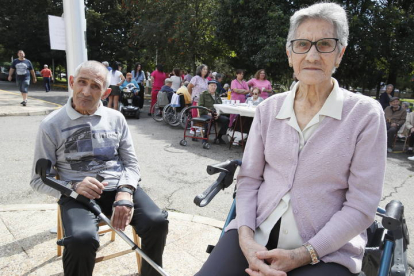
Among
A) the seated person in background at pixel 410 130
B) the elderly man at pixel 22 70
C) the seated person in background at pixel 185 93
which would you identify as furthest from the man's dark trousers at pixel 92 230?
the elderly man at pixel 22 70

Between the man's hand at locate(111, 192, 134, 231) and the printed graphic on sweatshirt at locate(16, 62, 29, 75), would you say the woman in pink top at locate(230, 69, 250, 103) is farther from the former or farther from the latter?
the printed graphic on sweatshirt at locate(16, 62, 29, 75)

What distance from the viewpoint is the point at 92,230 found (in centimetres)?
188

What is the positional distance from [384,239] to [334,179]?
0.39 m

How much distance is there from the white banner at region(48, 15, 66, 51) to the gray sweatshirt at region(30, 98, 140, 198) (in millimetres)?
1489

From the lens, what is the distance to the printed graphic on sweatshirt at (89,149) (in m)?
2.20

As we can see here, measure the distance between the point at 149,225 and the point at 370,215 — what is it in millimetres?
1298

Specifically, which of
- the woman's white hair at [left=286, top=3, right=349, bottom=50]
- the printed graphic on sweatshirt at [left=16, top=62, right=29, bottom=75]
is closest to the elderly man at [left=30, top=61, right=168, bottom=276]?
the woman's white hair at [left=286, top=3, right=349, bottom=50]

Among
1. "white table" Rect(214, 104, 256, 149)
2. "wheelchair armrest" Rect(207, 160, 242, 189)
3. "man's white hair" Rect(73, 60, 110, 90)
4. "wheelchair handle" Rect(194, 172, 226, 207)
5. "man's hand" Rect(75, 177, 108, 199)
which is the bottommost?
"white table" Rect(214, 104, 256, 149)

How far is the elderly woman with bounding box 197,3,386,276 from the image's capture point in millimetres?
1472

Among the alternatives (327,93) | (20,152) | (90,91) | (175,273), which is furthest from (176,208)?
(20,152)

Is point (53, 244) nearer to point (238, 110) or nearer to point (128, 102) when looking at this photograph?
point (238, 110)

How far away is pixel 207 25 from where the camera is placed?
1570 cm

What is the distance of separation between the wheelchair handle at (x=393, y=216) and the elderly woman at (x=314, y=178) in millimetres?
72

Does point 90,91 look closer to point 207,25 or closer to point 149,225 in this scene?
point 149,225
